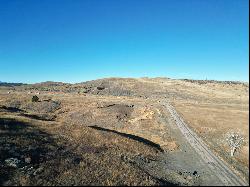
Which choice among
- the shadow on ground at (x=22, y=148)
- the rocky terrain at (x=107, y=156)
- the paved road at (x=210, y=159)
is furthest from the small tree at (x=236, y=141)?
the shadow on ground at (x=22, y=148)

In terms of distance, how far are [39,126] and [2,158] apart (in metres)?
21.8

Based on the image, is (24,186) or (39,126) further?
(39,126)

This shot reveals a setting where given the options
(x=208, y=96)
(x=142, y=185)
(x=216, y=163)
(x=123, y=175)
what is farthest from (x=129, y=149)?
(x=208, y=96)

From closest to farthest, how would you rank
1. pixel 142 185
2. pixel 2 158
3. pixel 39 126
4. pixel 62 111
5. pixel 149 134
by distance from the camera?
1. pixel 142 185
2. pixel 2 158
3. pixel 39 126
4. pixel 149 134
5. pixel 62 111

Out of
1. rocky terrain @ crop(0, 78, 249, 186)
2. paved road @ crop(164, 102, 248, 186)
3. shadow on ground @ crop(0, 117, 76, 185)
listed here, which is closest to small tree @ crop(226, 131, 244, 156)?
rocky terrain @ crop(0, 78, 249, 186)

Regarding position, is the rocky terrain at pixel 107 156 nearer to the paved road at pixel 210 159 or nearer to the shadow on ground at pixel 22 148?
the shadow on ground at pixel 22 148

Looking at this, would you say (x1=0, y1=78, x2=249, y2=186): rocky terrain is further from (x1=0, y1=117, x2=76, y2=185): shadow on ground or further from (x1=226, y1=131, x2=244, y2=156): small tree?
(x1=226, y1=131, x2=244, y2=156): small tree

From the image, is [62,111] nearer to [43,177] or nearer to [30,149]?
[30,149]

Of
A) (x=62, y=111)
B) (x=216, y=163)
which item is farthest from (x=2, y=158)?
(x=62, y=111)

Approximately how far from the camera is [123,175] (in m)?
32.4

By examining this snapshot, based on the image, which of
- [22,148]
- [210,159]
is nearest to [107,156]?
[22,148]

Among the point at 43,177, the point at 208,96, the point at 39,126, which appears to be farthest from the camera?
the point at 208,96

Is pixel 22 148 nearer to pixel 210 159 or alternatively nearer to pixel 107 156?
pixel 107 156

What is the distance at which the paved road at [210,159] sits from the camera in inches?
1140
